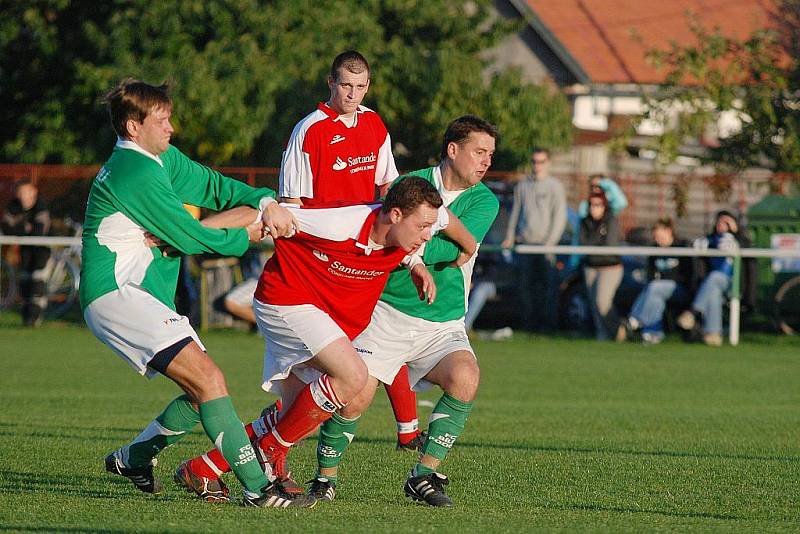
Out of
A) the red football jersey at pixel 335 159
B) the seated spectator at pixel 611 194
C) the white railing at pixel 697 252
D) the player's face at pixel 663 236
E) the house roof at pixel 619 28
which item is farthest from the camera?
the house roof at pixel 619 28

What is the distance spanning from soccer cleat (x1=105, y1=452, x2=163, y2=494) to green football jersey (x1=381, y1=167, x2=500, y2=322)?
154cm

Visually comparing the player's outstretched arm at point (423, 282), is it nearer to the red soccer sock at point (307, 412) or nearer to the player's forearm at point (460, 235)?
the player's forearm at point (460, 235)

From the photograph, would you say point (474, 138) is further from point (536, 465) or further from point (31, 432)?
point (31, 432)

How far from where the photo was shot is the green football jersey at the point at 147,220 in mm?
5816

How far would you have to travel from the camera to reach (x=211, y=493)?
6348 millimetres

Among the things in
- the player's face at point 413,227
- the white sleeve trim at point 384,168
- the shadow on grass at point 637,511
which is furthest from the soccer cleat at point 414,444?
the player's face at point 413,227

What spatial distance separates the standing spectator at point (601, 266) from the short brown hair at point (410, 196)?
34.5 ft

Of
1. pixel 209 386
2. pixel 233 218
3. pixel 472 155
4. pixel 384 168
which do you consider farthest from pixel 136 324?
pixel 384 168

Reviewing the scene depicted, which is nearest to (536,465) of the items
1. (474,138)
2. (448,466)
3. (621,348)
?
(448,466)

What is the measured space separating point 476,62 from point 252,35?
14.0 feet

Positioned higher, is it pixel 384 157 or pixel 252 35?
pixel 252 35

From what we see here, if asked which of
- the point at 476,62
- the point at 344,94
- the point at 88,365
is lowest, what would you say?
the point at 88,365

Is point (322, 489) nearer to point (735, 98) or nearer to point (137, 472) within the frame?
point (137, 472)

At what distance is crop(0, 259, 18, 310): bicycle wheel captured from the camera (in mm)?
19139
